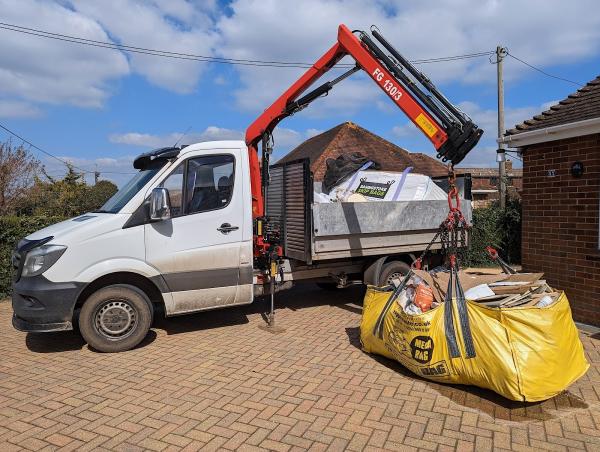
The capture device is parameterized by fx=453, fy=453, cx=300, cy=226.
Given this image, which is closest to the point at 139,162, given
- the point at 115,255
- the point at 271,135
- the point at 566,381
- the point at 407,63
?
the point at 115,255

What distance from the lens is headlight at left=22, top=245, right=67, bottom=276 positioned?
4895 mm

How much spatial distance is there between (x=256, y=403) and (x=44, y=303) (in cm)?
264

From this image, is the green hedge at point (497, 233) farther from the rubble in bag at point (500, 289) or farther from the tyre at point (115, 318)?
the tyre at point (115, 318)

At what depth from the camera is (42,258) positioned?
4.91 meters

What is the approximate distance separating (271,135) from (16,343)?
442 cm

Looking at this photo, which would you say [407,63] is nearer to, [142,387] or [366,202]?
[366,202]

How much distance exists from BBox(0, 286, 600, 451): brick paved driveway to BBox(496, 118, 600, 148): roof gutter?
2.55 metres

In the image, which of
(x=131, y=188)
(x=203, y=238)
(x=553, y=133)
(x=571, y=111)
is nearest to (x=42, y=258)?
(x=131, y=188)


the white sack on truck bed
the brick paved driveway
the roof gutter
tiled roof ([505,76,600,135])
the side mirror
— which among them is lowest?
the brick paved driveway

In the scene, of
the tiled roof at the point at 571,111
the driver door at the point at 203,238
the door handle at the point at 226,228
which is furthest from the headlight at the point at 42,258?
the tiled roof at the point at 571,111

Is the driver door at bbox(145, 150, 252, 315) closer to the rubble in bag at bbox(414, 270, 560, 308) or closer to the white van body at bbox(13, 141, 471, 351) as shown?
the white van body at bbox(13, 141, 471, 351)

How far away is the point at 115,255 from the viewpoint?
16.8 feet

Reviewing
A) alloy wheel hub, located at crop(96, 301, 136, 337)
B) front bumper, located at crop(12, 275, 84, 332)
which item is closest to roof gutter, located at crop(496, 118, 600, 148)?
alloy wheel hub, located at crop(96, 301, 136, 337)

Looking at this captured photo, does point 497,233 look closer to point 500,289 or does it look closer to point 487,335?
point 500,289
